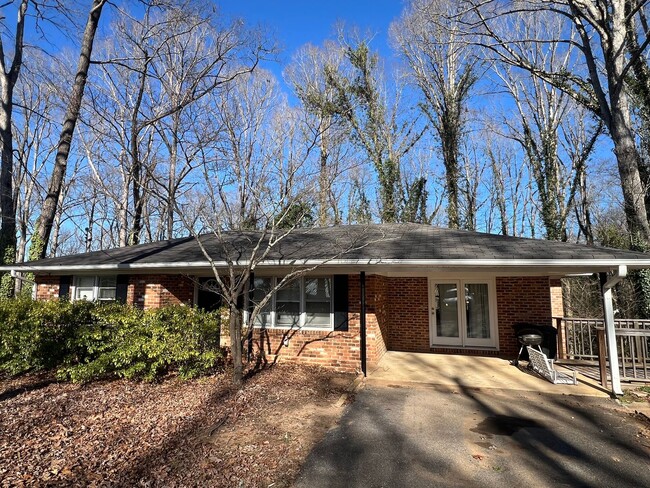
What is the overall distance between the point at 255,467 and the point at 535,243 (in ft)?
21.3

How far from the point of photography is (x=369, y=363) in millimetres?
7910

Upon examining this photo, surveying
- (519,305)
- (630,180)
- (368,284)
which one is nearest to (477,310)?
(519,305)

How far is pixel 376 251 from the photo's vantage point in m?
7.27

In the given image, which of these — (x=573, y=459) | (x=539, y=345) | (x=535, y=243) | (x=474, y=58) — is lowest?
(x=573, y=459)

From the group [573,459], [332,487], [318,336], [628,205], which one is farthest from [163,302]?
[628,205]

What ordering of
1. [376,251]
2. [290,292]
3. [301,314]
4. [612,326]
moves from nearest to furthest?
[612,326] → [376,251] → [301,314] → [290,292]

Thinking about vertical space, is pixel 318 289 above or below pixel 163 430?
above

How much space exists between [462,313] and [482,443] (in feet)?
18.6

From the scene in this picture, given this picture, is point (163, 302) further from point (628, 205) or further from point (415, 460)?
point (628, 205)

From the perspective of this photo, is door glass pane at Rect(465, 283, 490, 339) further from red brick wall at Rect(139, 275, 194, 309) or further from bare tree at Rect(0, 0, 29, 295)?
bare tree at Rect(0, 0, 29, 295)

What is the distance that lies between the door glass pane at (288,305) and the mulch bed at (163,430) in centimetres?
161

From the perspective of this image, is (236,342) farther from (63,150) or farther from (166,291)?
(63,150)

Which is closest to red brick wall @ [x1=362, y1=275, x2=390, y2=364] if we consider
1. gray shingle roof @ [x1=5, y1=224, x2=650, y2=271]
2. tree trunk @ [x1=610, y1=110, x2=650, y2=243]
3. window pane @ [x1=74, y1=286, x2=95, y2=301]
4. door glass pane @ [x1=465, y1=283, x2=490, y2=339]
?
gray shingle roof @ [x1=5, y1=224, x2=650, y2=271]

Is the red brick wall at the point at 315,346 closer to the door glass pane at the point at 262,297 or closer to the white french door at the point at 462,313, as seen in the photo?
the door glass pane at the point at 262,297
